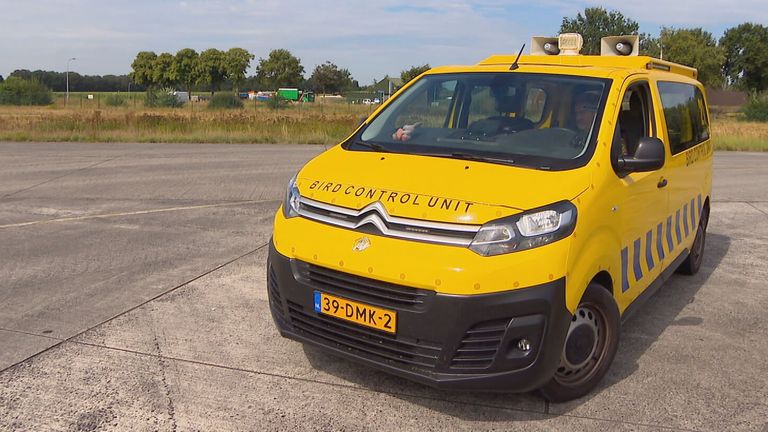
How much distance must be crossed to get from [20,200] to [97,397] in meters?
7.22

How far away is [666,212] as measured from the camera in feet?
15.7

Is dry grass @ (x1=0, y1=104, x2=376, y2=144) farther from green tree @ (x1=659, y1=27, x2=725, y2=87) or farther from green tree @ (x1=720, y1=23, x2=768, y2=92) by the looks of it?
green tree @ (x1=720, y1=23, x2=768, y2=92)

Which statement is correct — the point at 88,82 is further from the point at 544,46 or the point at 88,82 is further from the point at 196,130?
the point at 544,46

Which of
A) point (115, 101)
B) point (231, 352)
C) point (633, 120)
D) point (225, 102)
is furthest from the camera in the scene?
point (115, 101)

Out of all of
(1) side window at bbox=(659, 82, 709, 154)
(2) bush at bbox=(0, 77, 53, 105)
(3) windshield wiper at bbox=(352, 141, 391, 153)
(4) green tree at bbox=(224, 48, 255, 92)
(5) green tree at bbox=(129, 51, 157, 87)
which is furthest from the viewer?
(5) green tree at bbox=(129, 51, 157, 87)

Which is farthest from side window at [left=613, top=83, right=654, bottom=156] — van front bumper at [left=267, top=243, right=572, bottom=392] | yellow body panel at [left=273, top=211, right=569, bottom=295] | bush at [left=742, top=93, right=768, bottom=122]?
bush at [left=742, top=93, right=768, bottom=122]

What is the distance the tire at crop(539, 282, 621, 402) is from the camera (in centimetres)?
351

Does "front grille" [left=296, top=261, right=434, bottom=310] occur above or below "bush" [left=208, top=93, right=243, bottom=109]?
below

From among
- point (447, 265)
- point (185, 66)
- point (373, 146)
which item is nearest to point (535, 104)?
point (373, 146)

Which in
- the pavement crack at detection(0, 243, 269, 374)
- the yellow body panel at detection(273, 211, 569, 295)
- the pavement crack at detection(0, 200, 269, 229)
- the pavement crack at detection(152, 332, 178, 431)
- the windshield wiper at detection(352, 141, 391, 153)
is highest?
the windshield wiper at detection(352, 141, 391, 153)

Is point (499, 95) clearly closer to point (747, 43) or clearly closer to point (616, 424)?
point (616, 424)

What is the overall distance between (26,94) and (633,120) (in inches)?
2207

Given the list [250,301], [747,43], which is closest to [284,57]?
[747,43]

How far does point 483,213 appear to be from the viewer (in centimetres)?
318
